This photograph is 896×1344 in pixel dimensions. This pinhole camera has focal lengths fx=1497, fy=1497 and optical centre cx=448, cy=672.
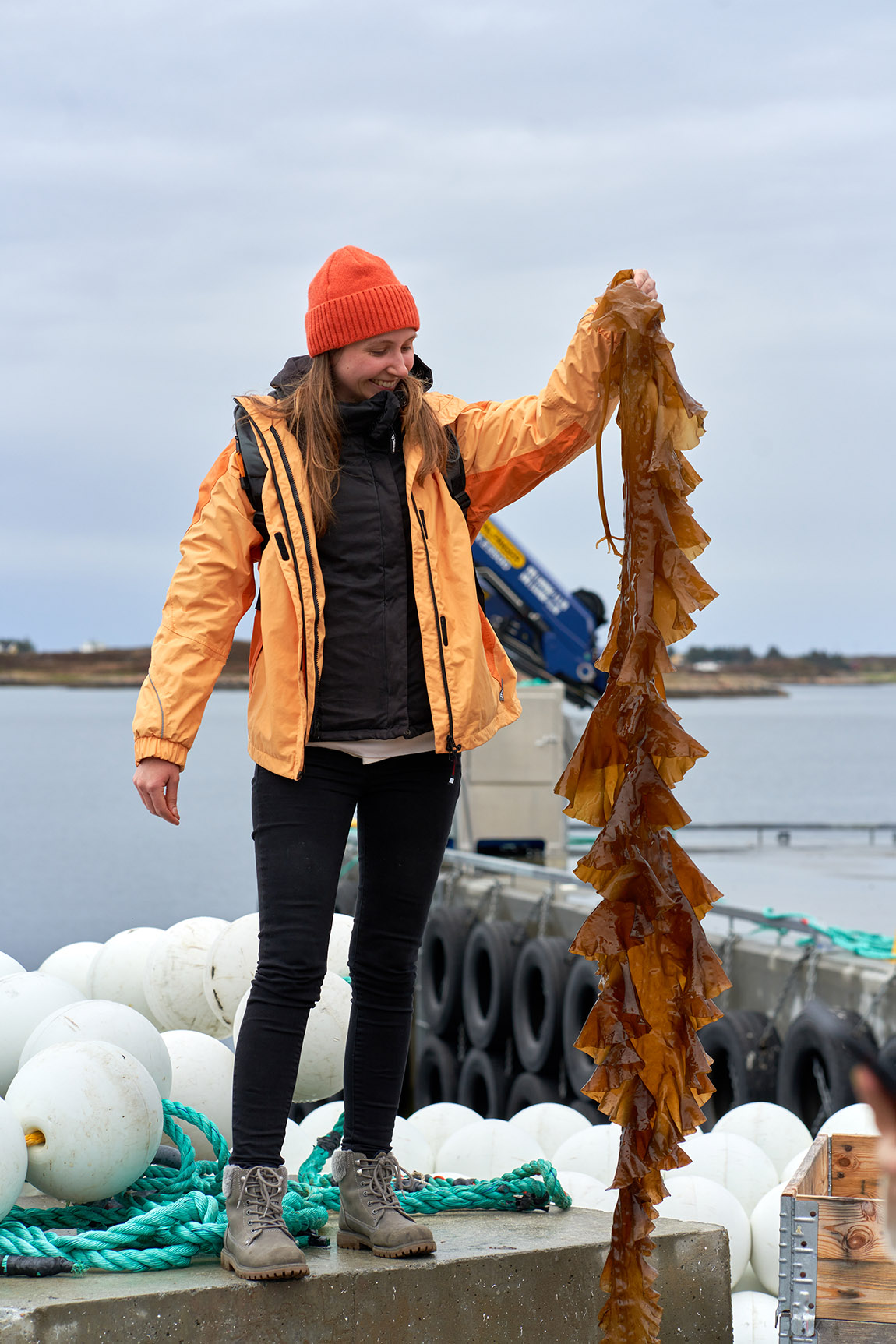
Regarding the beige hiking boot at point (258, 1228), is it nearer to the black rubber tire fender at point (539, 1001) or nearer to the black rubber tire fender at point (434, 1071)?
the black rubber tire fender at point (539, 1001)

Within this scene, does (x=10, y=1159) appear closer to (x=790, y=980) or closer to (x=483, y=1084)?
(x=790, y=980)

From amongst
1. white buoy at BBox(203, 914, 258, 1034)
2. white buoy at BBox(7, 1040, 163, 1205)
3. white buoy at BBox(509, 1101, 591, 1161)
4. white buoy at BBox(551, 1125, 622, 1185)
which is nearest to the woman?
white buoy at BBox(7, 1040, 163, 1205)

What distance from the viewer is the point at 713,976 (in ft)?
9.02

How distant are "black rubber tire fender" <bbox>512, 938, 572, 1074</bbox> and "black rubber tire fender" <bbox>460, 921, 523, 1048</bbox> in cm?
11

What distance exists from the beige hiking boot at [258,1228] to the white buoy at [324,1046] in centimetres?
112

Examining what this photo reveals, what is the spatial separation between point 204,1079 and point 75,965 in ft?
3.70

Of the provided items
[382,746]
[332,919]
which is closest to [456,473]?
[382,746]

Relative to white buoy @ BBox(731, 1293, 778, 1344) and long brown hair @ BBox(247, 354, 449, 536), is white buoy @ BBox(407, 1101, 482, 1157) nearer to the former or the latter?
white buoy @ BBox(731, 1293, 778, 1344)

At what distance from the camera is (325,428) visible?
2887 mm

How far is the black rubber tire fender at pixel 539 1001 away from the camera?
9.62 meters

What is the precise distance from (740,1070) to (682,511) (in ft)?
18.1

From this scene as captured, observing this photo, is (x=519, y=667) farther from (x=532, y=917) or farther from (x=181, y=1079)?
(x=181, y=1079)

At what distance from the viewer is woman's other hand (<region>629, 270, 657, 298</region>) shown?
2.80 meters

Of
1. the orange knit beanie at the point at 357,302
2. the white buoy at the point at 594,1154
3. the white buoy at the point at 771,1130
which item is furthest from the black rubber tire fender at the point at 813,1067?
the orange knit beanie at the point at 357,302
